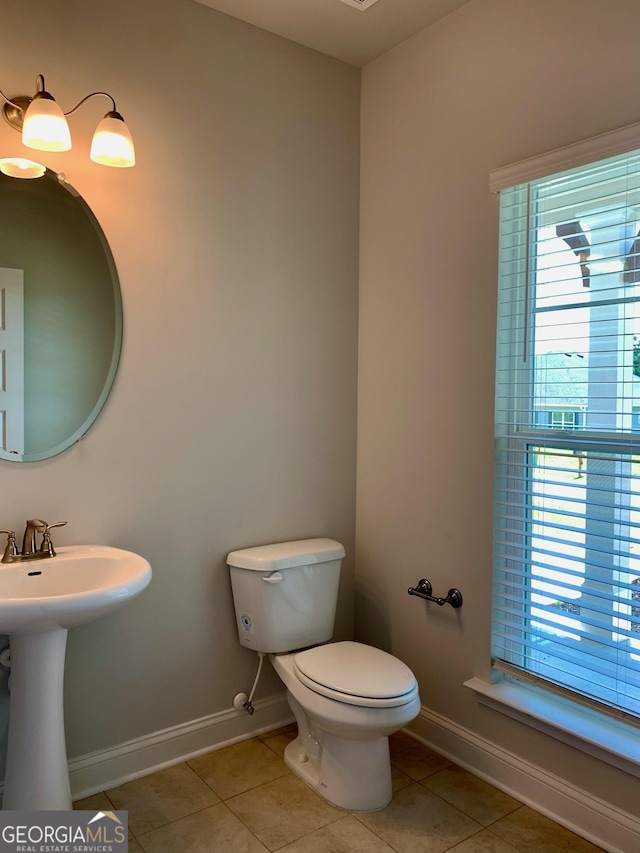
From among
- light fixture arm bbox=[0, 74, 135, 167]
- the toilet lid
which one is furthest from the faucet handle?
light fixture arm bbox=[0, 74, 135, 167]

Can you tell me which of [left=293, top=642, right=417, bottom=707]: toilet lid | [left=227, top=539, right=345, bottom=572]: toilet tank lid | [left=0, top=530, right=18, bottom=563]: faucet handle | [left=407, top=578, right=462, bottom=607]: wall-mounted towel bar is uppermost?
[left=0, top=530, right=18, bottom=563]: faucet handle

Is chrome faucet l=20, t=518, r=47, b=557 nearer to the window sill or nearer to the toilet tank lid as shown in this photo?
the toilet tank lid

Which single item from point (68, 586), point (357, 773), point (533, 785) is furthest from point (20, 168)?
point (533, 785)

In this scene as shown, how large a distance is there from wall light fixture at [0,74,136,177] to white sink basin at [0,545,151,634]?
1.12m

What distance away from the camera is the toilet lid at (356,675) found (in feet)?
6.47

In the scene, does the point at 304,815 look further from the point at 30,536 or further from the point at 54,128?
the point at 54,128

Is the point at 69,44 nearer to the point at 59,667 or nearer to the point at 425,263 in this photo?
the point at 425,263

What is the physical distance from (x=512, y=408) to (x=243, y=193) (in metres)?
1.22

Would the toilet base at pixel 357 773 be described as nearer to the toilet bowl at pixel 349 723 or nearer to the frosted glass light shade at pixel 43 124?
the toilet bowl at pixel 349 723

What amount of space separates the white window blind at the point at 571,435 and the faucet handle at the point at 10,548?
1.49m

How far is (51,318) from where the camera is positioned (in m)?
2.04

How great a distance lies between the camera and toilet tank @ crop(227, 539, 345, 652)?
2.33 m

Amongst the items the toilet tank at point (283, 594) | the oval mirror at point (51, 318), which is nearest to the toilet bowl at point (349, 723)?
the toilet tank at point (283, 594)

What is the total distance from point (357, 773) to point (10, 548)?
125 centimetres
